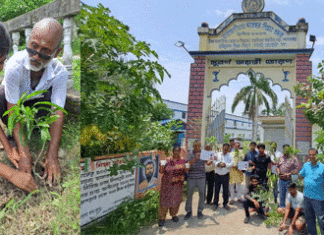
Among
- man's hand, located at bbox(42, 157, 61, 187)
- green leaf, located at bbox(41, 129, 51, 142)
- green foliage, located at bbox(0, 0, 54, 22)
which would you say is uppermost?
green foliage, located at bbox(0, 0, 54, 22)

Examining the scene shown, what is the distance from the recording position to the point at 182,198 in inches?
67.4

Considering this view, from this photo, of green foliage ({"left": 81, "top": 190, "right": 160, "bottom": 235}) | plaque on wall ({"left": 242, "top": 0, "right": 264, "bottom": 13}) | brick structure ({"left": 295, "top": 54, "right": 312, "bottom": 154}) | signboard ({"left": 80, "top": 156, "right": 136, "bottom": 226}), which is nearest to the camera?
brick structure ({"left": 295, "top": 54, "right": 312, "bottom": 154})

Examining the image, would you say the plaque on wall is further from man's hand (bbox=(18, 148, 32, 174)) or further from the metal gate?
man's hand (bbox=(18, 148, 32, 174))

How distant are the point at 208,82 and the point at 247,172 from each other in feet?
1.70

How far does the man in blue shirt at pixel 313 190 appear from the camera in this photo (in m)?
1.48

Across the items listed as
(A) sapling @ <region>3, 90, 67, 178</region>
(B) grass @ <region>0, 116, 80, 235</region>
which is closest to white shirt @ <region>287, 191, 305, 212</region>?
(B) grass @ <region>0, 116, 80, 235</region>

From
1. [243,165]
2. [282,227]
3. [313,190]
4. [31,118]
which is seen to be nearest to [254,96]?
[243,165]

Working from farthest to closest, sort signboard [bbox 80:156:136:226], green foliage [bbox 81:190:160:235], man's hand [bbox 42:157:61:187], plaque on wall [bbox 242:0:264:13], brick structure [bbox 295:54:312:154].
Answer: signboard [bbox 80:156:136:226] → green foliage [bbox 81:190:160:235] → man's hand [bbox 42:157:61:187] → plaque on wall [bbox 242:0:264:13] → brick structure [bbox 295:54:312:154]

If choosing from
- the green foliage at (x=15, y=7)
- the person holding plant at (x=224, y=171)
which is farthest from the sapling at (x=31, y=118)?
the person holding plant at (x=224, y=171)

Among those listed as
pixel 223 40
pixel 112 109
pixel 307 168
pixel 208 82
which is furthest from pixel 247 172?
pixel 112 109

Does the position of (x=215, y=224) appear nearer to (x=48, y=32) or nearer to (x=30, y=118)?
(x=30, y=118)

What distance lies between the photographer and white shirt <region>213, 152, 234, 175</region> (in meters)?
1.56

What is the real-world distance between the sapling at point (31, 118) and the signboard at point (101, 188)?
→ 348 mm

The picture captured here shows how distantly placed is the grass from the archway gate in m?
0.69
